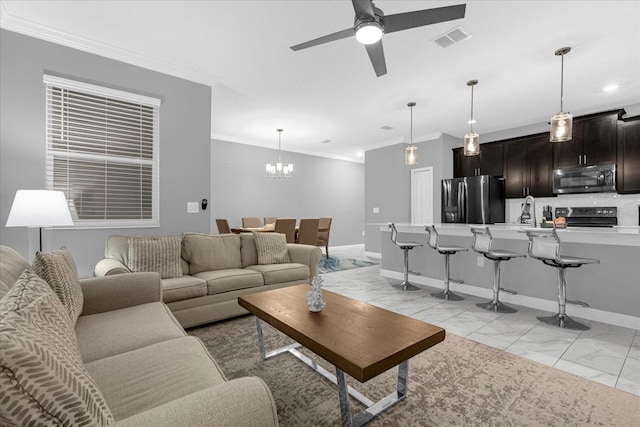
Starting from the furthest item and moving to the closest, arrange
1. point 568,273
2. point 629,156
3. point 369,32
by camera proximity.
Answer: point 629,156 < point 568,273 < point 369,32

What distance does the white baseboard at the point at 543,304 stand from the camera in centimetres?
282

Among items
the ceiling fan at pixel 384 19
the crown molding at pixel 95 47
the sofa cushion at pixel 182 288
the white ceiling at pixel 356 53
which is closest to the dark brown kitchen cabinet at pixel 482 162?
the white ceiling at pixel 356 53

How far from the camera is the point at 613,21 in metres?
2.63

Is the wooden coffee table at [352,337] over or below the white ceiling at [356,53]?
below

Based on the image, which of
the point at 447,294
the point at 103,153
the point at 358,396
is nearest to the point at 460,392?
the point at 358,396

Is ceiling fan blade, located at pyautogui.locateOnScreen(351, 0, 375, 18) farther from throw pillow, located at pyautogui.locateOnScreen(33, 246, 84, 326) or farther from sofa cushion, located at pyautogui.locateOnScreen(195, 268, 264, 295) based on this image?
sofa cushion, located at pyautogui.locateOnScreen(195, 268, 264, 295)

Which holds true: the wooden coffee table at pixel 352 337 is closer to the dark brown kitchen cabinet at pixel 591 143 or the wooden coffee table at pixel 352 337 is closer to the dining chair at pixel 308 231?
the dining chair at pixel 308 231

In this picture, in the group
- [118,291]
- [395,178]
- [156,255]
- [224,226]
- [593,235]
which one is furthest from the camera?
[395,178]

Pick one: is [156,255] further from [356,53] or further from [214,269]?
[356,53]

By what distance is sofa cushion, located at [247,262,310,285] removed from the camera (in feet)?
10.7

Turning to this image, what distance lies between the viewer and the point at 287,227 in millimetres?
5496

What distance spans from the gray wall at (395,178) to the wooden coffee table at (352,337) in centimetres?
408

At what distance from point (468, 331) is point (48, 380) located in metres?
2.99

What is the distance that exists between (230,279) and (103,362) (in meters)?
1.65
